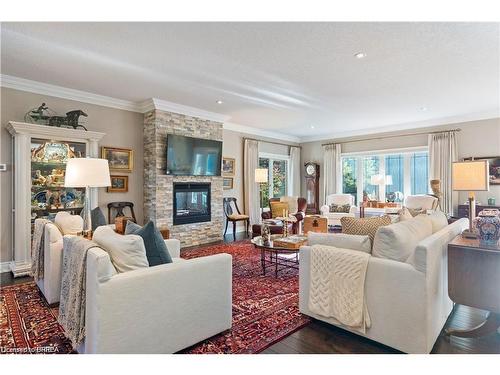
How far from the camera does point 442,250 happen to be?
2.31 metres

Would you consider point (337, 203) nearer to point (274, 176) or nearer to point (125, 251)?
point (274, 176)

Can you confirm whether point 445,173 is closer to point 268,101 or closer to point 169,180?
point 268,101

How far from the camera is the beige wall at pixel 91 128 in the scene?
13.2 feet

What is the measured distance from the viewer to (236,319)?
102 inches

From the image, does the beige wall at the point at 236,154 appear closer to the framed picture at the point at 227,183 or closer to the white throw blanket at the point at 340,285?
the framed picture at the point at 227,183

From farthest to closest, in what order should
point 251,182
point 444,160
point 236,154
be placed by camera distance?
point 251,182 < point 236,154 < point 444,160

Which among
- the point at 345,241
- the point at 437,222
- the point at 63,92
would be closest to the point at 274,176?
the point at 63,92

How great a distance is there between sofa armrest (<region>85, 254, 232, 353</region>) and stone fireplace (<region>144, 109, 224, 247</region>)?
Result: 327cm

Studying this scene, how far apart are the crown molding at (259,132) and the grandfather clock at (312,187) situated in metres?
0.92

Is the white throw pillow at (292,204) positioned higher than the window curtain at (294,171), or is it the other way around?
the window curtain at (294,171)

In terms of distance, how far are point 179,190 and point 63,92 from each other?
2363 mm

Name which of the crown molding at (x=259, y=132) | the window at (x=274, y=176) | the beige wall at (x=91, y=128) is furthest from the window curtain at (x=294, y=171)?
the beige wall at (x=91, y=128)

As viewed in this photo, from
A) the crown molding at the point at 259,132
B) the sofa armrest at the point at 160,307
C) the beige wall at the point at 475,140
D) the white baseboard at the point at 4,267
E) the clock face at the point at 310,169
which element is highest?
the crown molding at the point at 259,132
